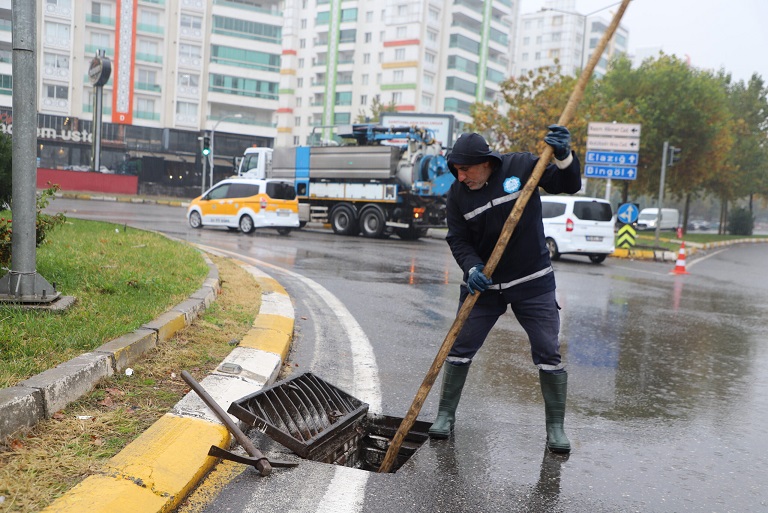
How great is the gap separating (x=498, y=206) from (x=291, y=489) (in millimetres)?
1820

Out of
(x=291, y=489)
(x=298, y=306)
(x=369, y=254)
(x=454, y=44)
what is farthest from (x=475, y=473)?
(x=454, y=44)

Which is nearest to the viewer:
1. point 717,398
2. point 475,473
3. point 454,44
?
point 475,473

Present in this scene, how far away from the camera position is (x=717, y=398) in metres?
4.94

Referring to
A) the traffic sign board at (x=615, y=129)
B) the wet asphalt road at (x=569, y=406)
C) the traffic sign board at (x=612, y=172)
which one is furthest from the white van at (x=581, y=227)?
the wet asphalt road at (x=569, y=406)

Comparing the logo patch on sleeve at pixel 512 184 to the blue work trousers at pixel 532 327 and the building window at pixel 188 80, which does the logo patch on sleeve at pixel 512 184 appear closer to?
the blue work trousers at pixel 532 327

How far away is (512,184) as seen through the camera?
3803mm

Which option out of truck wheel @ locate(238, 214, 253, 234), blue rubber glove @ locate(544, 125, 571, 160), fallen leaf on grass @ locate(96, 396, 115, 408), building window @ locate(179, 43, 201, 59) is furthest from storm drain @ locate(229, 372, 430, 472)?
building window @ locate(179, 43, 201, 59)

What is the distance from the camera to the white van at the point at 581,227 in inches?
707

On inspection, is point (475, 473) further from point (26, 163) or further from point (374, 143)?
point (374, 143)

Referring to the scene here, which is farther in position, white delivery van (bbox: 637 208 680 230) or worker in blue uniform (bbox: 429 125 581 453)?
white delivery van (bbox: 637 208 680 230)

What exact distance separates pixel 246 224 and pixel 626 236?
39.0 ft

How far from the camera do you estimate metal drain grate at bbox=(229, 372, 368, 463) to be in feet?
11.5

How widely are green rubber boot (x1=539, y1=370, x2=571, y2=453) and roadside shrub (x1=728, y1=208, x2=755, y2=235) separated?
60566 mm

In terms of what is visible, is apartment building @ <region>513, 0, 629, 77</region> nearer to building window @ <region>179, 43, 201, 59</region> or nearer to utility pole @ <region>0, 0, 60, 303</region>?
building window @ <region>179, 43, 201, 59</region>
